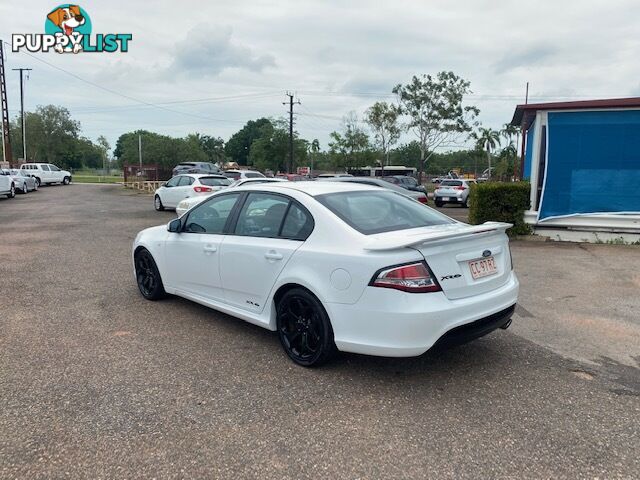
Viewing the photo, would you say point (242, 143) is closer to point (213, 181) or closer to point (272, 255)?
point (213, 181)

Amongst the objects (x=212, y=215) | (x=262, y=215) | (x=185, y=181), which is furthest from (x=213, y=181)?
(x=262, y=215)

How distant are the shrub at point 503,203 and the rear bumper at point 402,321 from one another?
7924mm

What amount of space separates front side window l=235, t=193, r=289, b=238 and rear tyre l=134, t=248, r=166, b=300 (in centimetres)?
165

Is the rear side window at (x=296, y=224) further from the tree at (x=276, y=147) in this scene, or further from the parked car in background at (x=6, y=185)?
the tree at (x=276, y=147)

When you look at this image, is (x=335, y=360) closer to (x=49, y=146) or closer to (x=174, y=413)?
(x=174, y=413)

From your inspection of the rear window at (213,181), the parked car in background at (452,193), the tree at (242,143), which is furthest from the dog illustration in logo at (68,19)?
the tree at (242,143)

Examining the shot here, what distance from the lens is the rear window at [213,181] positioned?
16781 millimetres

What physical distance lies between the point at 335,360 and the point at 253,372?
0.65 meters

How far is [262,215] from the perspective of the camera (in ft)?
14.9

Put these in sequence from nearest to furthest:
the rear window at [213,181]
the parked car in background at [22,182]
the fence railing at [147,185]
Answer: the rear window at [213,181]
the parked car in background at [22,182]
the fence railing at [147,185]

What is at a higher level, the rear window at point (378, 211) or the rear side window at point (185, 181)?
the rear side window at point (185, 181)

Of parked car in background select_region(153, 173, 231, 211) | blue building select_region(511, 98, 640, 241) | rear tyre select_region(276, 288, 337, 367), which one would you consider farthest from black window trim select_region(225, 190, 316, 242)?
parked car in background select_region(153, 173, 231, 211)

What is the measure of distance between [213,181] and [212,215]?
12283 millimetres

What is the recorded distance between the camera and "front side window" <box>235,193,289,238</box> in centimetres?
437
